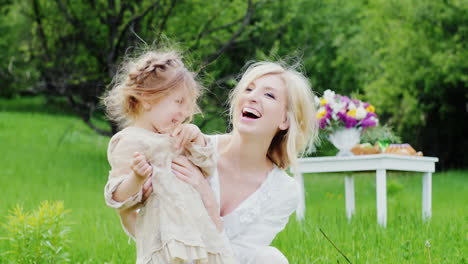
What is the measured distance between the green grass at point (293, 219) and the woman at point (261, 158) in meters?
0.92

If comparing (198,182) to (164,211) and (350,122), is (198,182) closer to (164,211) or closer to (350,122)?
(164,211)

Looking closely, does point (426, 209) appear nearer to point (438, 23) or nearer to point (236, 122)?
point (236, 122)

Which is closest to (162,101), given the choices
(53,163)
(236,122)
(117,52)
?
(236,122)

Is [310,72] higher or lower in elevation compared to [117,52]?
lower

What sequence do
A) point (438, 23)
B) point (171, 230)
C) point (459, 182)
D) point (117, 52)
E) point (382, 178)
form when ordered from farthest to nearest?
point (438, 23), point (459, 182), point (117, 52), point (382, 178), point (171, 230)

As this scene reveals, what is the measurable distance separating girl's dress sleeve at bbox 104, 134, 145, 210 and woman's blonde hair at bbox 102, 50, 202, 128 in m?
0.18

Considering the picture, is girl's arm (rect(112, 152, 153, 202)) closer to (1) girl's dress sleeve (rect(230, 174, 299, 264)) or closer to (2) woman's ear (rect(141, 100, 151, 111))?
(2) woman's ear (rect(141, 100, 151, 111))

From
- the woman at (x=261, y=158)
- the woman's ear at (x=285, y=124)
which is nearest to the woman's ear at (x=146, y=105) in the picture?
the woman at (x=261, y=158)

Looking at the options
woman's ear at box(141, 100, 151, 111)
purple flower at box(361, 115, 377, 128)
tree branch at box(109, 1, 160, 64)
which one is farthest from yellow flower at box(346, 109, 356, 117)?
tree branch at box(109, 1, 160, 64)

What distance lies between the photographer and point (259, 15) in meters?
13.6

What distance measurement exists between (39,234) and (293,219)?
2905 millimetres

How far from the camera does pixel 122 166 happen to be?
257 cm

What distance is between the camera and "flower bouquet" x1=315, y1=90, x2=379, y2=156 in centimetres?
621

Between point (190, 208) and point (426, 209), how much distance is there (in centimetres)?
402
